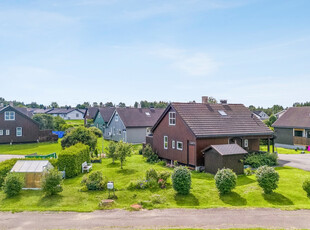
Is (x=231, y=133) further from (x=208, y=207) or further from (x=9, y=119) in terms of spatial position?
(x=9, y=119)

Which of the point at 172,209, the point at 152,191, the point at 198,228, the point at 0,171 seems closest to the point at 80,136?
the point at 0,171

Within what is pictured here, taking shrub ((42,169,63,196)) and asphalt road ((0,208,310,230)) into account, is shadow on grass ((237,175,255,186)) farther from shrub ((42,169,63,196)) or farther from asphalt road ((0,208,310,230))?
shrub ((42,169,63,196))

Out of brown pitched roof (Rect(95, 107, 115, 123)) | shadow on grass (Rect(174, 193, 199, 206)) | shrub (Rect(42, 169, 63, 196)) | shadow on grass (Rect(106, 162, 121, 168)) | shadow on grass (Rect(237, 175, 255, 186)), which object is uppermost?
brown pitched roof (Rect(95, 107, 115, 123))

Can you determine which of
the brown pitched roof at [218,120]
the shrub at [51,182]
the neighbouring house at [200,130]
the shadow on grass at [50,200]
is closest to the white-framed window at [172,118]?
the neighbouring house at [200,130]

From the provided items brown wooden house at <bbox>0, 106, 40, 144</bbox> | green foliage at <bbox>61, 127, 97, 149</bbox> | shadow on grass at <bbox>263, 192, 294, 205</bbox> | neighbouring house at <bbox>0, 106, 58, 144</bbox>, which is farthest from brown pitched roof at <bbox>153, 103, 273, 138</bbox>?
brown wooden house at <bbox>0, 106, 40, 144</bbox>

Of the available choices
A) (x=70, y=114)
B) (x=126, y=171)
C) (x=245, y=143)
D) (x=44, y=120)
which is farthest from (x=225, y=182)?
(x=70, y=114)

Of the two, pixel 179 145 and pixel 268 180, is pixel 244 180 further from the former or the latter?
pixel 179 145

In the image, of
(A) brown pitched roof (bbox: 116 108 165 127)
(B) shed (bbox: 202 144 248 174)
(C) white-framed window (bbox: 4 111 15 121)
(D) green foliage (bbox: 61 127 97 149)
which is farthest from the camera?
(A) brown pitched roof (bbox: 116 108 165 127)
